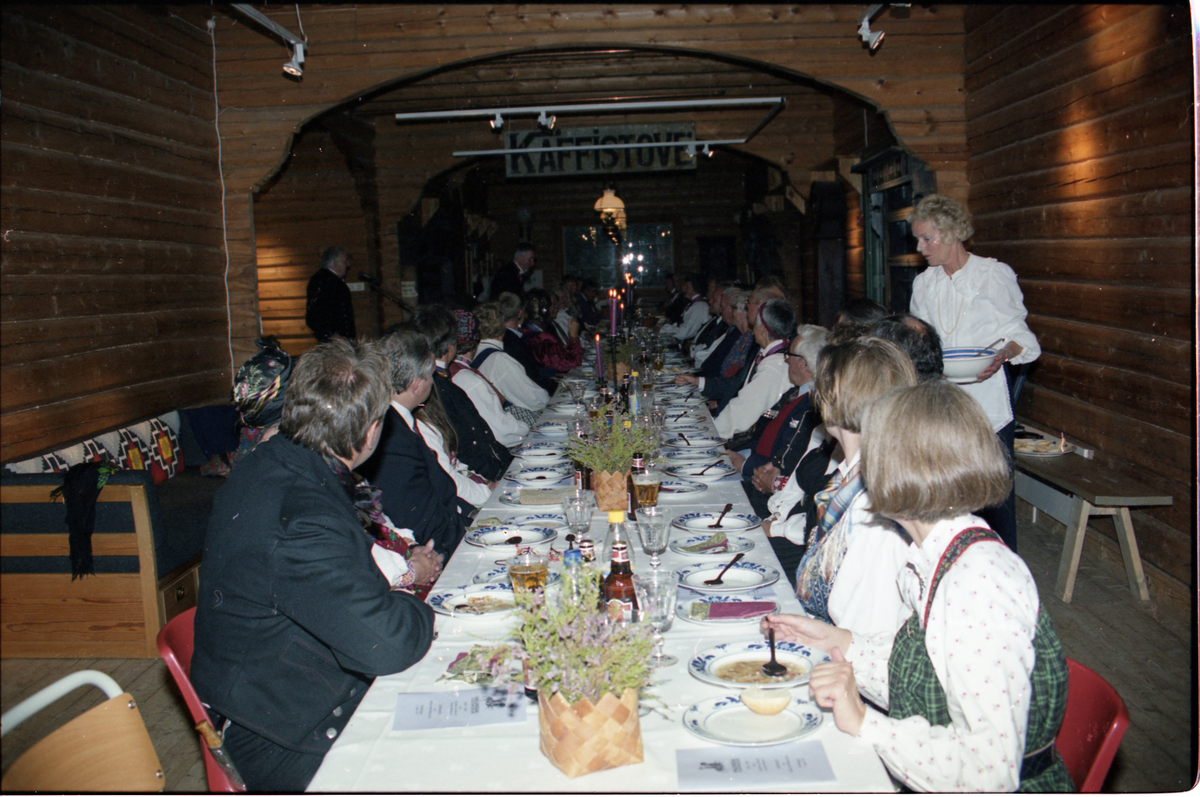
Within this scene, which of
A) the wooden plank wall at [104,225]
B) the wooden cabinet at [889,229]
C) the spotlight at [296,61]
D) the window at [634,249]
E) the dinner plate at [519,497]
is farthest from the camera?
the window at [634,249]

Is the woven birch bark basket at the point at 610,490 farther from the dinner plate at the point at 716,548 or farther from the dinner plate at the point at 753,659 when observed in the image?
the dinner plate at the point at 753,659

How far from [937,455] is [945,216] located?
288cm

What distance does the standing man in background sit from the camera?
25.7ft

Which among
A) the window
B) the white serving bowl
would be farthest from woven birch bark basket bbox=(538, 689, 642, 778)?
the window

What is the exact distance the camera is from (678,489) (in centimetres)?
303

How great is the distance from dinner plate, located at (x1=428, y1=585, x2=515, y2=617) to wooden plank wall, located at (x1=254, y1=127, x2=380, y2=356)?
8.15 metres

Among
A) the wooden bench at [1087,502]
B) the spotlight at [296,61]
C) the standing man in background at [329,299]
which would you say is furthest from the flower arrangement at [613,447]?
the standing man in background at [329,299]

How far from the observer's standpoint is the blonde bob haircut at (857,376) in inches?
81.7

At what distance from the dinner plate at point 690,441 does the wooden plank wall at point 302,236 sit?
6.62 m

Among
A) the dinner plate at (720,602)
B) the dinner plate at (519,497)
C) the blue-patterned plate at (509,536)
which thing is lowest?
the dinner plate at (720,602)

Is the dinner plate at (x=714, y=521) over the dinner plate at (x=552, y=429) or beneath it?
beneath

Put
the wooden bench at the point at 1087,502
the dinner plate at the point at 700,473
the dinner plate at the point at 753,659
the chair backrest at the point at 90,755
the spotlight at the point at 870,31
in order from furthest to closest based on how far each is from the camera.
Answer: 1. the spotlight at the point at 870,31
2. the wooden bench at the point at 1087,502
3. the dinner plate at the point at 700,473
4. the dinner plate at the point at 753,659
5. the chair backrest at the point at 90,755

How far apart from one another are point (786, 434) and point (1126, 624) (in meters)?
1.62

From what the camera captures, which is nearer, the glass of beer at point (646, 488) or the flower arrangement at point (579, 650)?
the flower arrangement at point (579, 650)
